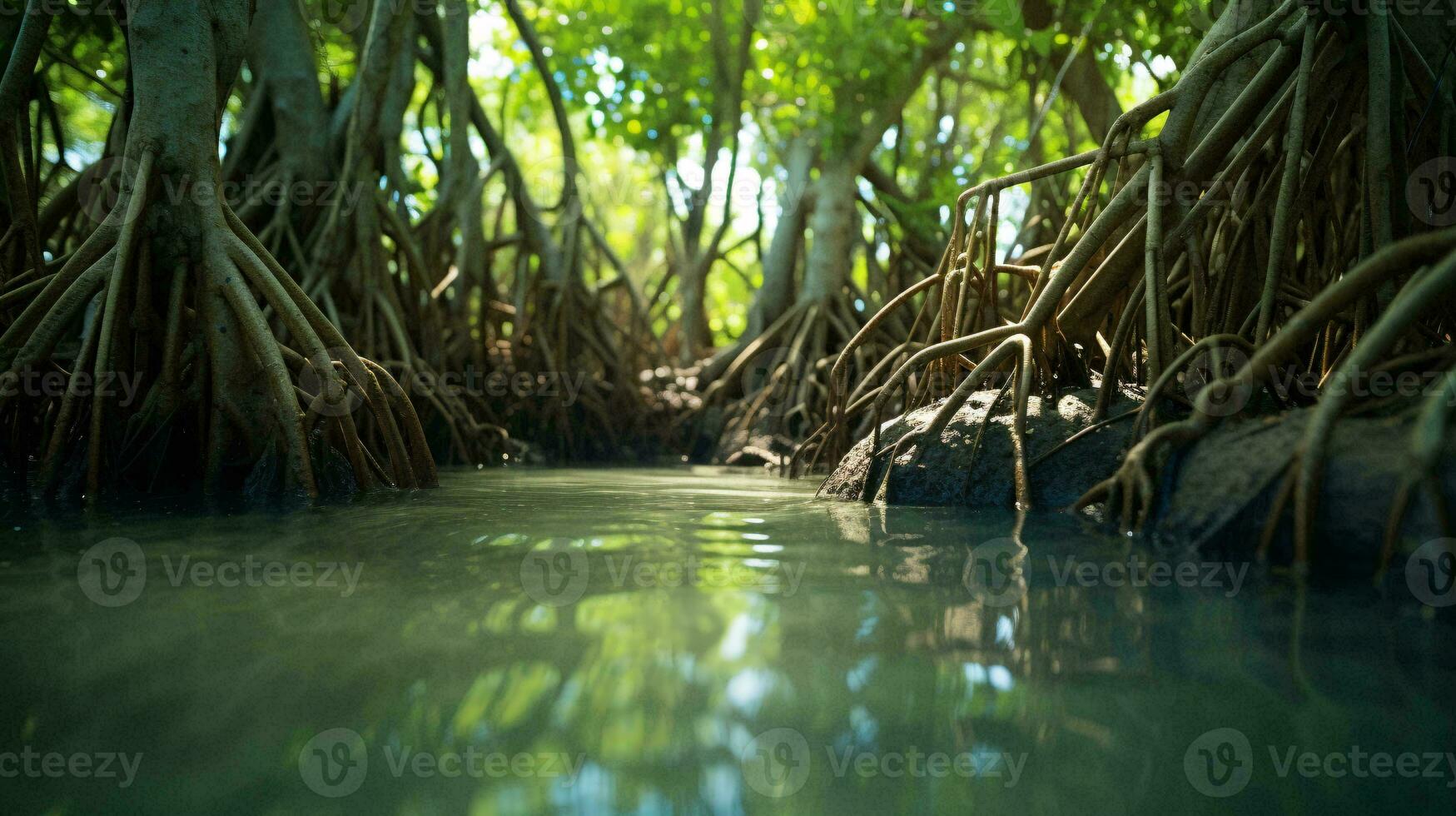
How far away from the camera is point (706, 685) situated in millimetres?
1084

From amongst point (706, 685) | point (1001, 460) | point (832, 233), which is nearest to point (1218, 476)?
point (1001, 460)

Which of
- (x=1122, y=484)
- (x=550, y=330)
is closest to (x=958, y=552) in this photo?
(x=1122, y=484)

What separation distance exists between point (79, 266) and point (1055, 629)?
3245 millimetres

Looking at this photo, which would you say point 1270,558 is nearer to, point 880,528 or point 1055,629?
point 1055,629

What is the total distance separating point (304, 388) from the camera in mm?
3389


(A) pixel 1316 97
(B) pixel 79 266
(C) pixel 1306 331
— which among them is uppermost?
(A) pixel 1316 97

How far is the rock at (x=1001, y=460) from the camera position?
2691 millimetres

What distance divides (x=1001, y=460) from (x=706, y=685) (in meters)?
2.01

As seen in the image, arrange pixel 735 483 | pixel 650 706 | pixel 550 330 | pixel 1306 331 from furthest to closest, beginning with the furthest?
pixel 550 330, pixel 735 483, pixel 1306 331, pixel 650 706

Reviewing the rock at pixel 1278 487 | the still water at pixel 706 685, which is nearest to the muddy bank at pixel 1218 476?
the rock at pixel 1278 487

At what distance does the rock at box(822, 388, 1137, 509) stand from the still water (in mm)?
891

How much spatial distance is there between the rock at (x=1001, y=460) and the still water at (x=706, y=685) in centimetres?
89

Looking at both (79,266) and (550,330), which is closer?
(79,266)

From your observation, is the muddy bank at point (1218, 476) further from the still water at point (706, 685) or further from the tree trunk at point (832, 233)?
the tree trunk at point (832, 233)
